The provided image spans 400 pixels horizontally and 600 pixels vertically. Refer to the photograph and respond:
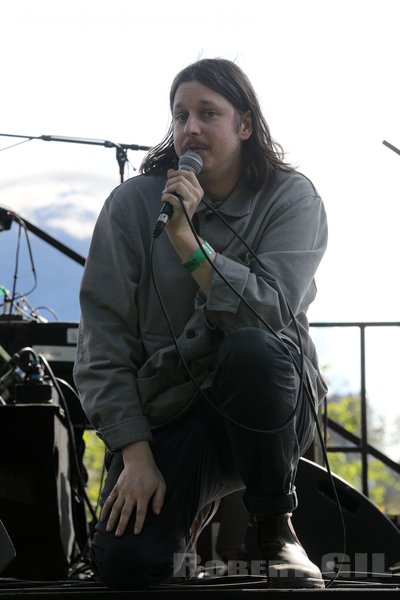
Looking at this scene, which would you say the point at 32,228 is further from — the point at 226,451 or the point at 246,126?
the point at 226,451

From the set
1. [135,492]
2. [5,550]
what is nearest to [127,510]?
[135,492]

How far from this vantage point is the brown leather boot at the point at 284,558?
1638mm

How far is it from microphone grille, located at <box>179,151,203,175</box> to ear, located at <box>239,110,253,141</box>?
0.23 metres

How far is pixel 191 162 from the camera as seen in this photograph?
6.13 ft

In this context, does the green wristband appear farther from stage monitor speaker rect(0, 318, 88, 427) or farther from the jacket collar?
stage monitor speaker rect(0, 318, 88, 427)

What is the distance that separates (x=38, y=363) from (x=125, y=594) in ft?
5.03

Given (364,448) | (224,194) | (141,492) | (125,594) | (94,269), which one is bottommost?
(125,594)

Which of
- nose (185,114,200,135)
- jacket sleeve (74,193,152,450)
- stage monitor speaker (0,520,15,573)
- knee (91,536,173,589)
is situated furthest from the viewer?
nose (185,114,200,135)

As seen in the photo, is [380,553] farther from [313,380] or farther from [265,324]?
[265,324]

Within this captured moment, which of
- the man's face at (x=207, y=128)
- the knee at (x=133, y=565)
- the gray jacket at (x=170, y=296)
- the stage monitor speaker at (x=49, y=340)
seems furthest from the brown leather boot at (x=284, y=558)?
the stage monitor speaker at (x=49, y=340)

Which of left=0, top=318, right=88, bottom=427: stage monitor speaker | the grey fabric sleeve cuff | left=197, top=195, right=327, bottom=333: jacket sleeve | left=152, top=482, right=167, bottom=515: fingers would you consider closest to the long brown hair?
left=197, top=195, right=327, bottom=333: jacket sleeve

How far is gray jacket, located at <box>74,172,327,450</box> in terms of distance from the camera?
1.81 meters

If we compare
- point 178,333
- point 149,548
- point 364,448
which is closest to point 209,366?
point 178,333

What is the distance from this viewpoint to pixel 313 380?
1.91 metres
